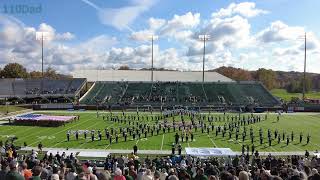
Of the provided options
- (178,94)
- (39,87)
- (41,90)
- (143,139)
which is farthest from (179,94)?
(143,139)

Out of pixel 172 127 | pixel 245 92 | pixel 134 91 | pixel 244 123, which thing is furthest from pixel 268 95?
pixel 172 127

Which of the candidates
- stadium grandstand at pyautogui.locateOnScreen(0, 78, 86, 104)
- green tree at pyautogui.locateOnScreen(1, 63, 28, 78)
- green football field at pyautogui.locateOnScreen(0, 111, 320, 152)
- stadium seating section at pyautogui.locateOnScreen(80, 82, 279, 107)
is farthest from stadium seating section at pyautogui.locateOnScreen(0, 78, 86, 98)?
A: green football field at pyautogui.locateOnScreen(0, 111, 320, 152)

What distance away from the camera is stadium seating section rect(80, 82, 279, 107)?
63.2 metres

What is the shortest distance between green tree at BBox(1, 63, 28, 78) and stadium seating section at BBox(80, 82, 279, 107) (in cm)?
3113

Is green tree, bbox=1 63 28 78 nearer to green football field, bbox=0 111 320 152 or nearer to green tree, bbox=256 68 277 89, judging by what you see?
green football field, bbox=0 111 320 152

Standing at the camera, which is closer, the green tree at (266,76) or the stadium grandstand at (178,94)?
the stadium grandstand at (178,94)

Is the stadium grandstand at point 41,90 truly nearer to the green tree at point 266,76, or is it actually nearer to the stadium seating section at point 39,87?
the stadium seating section at point 39,87

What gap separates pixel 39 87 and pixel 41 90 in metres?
1.72

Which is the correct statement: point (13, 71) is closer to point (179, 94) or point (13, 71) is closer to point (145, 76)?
point (145, 76)

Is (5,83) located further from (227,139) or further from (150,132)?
(227,139)

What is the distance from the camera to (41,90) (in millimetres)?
70375

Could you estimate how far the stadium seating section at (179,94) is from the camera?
63156 millimetres

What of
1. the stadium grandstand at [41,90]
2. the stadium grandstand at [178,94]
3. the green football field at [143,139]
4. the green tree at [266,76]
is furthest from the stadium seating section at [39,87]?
the green tree at [266,76]

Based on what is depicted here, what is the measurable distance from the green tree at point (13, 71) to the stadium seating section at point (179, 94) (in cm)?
3113
